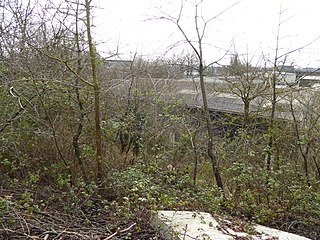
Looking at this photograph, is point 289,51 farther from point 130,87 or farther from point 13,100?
point 13,100

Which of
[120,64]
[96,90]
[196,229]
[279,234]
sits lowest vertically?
[279,234]

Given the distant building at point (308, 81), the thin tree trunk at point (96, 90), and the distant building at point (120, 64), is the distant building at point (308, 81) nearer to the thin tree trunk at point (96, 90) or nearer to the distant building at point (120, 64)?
the distant building at point (120, 64)

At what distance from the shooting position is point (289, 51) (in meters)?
5.11

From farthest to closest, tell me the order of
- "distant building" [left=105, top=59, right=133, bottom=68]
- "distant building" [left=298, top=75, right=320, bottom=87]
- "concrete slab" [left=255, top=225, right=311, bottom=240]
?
1. "distant building" [left=105, top=59, right=133, bottom=68]
2. "distant building" [left=298, top=75, right=320, bottom=87]
3. "concrete slab" [left=255, top=225, right=311, bottom=240]

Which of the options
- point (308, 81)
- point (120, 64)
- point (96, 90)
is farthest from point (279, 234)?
point (120, 64)

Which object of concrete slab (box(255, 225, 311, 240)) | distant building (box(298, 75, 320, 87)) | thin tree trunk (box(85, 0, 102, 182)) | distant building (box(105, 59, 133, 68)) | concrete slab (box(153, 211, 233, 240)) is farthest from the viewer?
distant building (box(105, 59, 133, 68))

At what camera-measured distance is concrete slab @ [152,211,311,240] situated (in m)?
3.17

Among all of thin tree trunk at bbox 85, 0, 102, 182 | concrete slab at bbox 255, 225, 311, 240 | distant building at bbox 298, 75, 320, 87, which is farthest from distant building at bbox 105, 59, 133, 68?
concrete slab at bbox 255, 225, 311, 240

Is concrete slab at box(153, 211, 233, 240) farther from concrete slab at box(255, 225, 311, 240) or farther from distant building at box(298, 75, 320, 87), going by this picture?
distant building at box(298, 75, 320, 87)

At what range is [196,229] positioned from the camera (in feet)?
10.9

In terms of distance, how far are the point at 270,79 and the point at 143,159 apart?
266cm

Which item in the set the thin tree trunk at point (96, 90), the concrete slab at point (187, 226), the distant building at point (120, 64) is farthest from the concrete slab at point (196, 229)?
the distant building at point (120, 64)

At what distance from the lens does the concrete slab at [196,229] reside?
3.17 meters

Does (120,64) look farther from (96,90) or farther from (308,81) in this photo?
(308,81)
